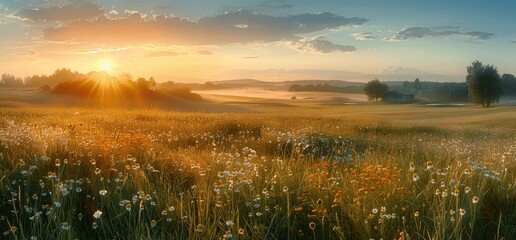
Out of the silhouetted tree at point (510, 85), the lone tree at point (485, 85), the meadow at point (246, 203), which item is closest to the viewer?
the meadow at point (246, 203)

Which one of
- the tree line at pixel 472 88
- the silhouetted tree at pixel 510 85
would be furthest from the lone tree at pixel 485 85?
the silhouetted tree at pixel 510 85

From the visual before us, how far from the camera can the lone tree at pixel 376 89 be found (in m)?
114

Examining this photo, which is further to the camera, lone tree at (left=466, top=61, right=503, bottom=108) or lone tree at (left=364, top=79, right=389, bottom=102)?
lone tree at (left=364, top=79, right=389, bottom=102)

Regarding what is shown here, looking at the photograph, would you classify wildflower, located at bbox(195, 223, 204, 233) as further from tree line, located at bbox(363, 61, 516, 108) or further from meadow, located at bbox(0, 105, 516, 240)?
tree line, located at bbox(363, 61, 516, 108)

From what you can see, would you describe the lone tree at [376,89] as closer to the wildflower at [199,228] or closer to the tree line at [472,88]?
the tree line at [472,88]

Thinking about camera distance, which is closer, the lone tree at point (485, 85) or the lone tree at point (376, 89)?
the lone tree at point (485, 85)

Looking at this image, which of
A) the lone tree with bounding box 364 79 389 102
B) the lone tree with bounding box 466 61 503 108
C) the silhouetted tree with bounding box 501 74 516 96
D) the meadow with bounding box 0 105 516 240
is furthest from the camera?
the silhouetted tree with bounding box 501 74 516 96

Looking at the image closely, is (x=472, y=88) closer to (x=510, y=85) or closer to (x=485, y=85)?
(x=485, y=85)

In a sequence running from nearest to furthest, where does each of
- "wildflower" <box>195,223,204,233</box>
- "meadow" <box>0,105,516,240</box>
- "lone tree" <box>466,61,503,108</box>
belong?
"wildflower" <box>195,223,204,233</box> < "meadow" <box>0,105,516,240</box> < "lone tree" <box>466,61,503,108</box>

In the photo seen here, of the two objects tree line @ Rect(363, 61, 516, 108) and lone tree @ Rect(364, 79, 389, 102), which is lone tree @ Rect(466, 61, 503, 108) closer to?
tree line @ Rect(363, 61, 516, 108)

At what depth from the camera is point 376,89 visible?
114 m

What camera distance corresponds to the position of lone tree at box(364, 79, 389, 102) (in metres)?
114

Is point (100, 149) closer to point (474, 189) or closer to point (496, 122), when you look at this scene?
point (474, 189)

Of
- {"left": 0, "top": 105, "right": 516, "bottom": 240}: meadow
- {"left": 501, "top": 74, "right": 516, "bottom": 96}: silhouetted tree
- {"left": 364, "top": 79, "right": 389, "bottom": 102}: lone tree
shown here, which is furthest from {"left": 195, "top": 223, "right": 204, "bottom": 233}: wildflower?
{"left": 501, "top": 74, "right": 516, "bottom": 96}: silhouetted tree
